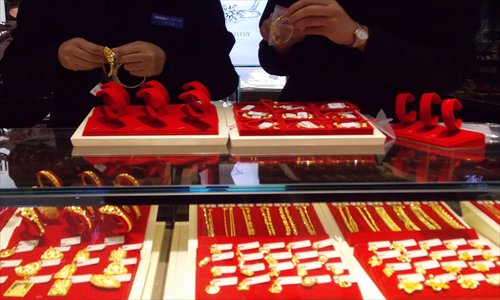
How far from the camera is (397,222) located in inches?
50.4

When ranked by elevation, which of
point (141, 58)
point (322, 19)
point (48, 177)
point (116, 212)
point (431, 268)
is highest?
point (322, 19)

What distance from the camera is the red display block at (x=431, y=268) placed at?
1005 millimetres

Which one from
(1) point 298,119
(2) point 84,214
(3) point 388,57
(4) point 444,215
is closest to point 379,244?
(4) point 444,215

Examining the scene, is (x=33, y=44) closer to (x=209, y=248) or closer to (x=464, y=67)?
(x=209, y=248)

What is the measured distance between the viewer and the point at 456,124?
3.51ft

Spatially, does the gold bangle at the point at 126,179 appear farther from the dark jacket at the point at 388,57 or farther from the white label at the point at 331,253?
the dark jacket at the point at 388,57

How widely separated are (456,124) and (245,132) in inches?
18.8

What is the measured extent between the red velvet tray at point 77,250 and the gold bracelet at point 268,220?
0.30m

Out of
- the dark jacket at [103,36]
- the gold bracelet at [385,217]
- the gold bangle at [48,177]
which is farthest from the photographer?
the dark jacket at [103,36]

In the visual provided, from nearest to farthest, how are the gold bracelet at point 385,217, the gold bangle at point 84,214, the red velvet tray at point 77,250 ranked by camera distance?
the red velvet tray at point 77,250 < the gold bangle at point 84,214 < the gold bracelet at point 385,217

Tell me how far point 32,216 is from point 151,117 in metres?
0.37

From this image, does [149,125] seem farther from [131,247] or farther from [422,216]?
[422,216]

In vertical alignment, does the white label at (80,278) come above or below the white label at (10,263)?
below

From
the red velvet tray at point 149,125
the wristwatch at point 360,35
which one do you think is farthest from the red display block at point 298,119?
the wristwatch at point 360,35
